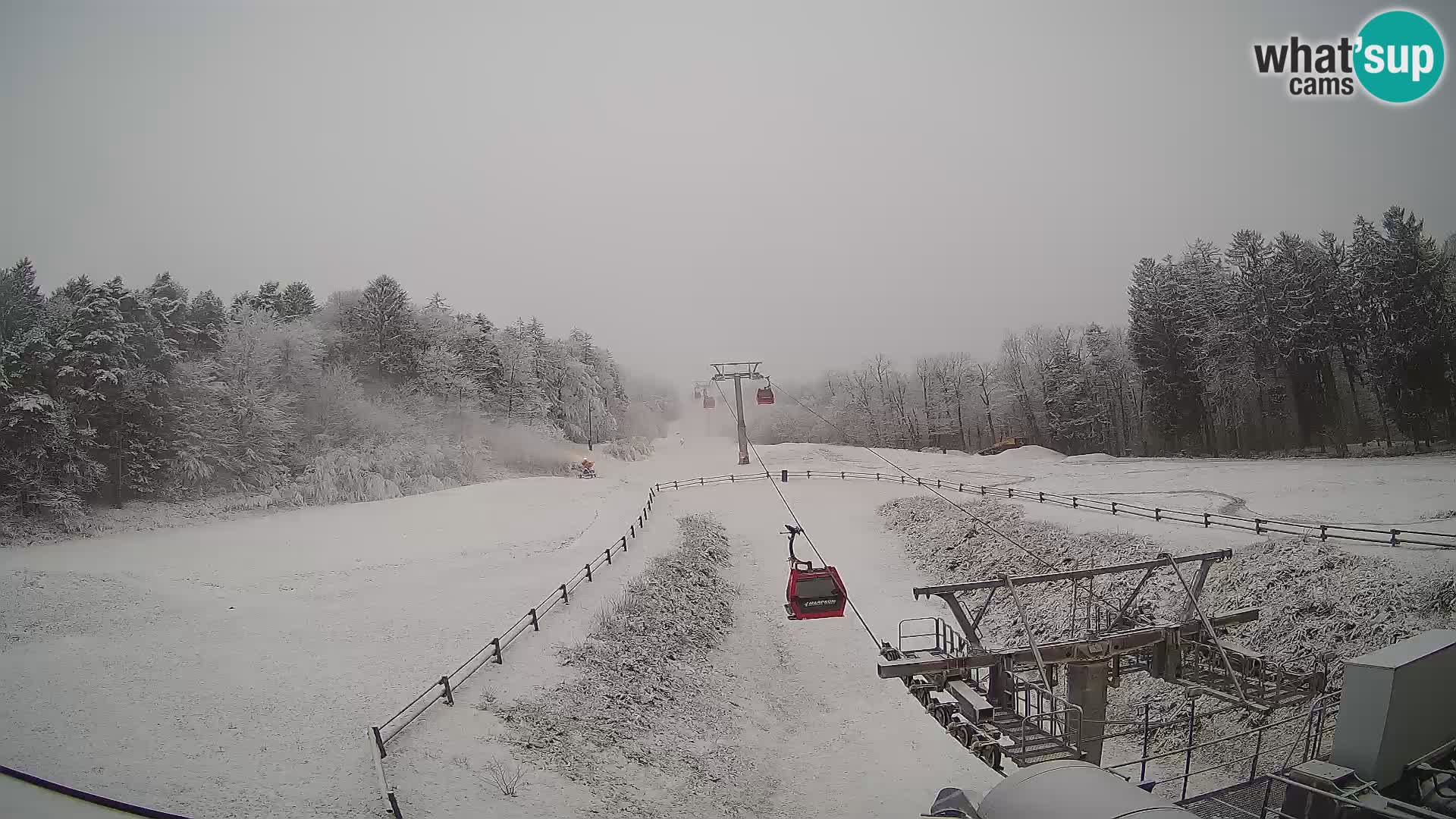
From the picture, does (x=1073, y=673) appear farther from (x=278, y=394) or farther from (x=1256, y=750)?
(x=278, y=394)

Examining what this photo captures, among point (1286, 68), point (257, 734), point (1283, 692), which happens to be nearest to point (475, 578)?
point (257, 734)

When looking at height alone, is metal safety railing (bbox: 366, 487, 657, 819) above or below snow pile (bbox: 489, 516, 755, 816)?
above

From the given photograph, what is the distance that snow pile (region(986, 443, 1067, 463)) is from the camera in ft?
105

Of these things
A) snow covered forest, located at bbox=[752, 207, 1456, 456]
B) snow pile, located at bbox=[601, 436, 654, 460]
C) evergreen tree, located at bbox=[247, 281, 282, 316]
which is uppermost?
evergreen tree, located at bbox=[247, 281, 282, 316]

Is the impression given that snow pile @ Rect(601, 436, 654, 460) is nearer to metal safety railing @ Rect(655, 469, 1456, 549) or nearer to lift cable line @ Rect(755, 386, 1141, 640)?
lift cable line @ Rect(755, 386, 1141, 640)

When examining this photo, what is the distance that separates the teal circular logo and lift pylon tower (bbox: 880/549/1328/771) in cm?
1043

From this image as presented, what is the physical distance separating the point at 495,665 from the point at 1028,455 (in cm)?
2845

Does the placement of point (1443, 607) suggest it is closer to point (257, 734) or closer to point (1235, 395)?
point (1235, 395)

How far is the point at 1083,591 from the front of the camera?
18281 mm

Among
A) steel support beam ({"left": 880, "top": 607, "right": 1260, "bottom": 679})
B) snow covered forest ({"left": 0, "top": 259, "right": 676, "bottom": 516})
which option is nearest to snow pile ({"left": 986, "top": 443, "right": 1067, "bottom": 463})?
steel support beam ({"left": 880, "top": 607, "right": 1260, "bottom": 679})

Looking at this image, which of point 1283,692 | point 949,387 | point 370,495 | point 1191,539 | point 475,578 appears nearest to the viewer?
point 1283,692

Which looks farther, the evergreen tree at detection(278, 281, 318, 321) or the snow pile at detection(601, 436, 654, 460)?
the snow pile at detection(601, 436, 654, 460)

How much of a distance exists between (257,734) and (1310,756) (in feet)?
56.0

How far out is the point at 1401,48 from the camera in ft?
40.9
